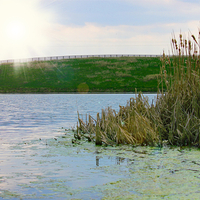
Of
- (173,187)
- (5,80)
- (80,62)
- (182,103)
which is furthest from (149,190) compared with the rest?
(80,62)

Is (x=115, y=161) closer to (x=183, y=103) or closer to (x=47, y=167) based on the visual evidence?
(x=47, y=167)

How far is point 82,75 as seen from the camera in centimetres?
8462

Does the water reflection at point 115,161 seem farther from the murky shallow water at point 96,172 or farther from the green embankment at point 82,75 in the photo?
the green embankment at point 82,75

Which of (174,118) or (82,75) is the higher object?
(82,75)

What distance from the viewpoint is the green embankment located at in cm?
7288

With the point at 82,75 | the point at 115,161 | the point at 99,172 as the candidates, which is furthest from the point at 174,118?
the point at 82,75

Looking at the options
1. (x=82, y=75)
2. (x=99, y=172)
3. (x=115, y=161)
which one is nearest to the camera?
(x=99, y=172)

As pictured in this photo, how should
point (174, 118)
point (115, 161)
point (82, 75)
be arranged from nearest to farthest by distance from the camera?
point (115, 161)
point (174, 118)
point (82, 75)

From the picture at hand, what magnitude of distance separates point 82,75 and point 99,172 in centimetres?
7887

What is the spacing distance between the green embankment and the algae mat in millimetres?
58122

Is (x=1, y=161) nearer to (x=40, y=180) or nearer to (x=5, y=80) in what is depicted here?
(x=40, y=180)

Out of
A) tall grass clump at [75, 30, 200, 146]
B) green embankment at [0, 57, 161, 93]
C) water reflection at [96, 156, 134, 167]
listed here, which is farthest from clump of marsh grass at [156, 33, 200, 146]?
green embankment at [0, 57, 161, 93]

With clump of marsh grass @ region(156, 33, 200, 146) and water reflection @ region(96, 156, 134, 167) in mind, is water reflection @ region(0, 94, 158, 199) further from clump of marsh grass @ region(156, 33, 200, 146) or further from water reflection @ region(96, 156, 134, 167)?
clump of marsh grass @ region(156, 33, 200, 146)

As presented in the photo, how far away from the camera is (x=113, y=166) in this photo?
22.5 ft
